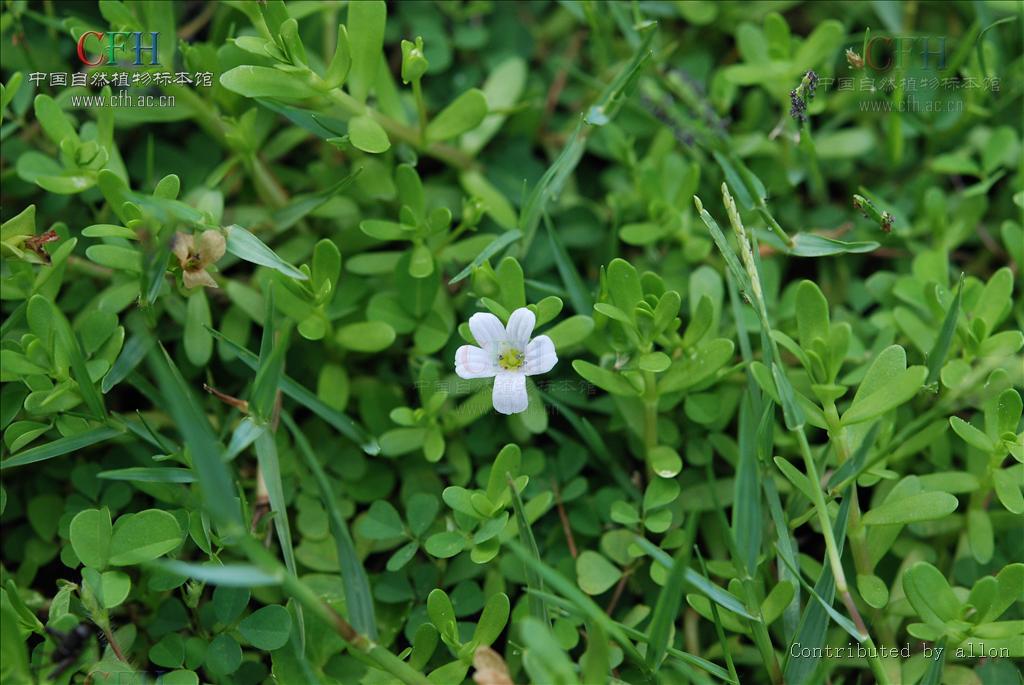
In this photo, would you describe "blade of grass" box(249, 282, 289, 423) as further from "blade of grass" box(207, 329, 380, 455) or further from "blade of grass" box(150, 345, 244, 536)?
"blade of grass" box(150, 345, 244, 536)

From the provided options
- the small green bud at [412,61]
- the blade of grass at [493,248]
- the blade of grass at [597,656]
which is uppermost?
the small green bud at [412,61]

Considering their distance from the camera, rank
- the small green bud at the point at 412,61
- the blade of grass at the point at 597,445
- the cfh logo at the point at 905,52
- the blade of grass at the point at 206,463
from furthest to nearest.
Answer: the cfh logo at the point at 905,52
the blade of grass at the point at 597,445
the small green bud at the point at 412,61
the blade of grass at the point at 206,463

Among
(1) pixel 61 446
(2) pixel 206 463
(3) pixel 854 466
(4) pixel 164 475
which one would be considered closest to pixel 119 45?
(1) pixel 61 446

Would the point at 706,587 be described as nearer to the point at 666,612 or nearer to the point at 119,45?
the point at 666,612

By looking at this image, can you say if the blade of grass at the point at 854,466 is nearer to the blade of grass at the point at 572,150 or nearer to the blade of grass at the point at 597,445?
the blade of grass at the point at 597,445

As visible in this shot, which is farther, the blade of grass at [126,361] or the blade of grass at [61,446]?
the blade of grass at [126,361]

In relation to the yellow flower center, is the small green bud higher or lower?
higher

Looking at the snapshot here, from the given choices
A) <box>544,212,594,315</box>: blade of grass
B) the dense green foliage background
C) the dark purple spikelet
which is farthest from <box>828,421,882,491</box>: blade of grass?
the dark purple spikelet

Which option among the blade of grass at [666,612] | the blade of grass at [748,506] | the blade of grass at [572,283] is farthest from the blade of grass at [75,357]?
the blade of grass at [748,506]
